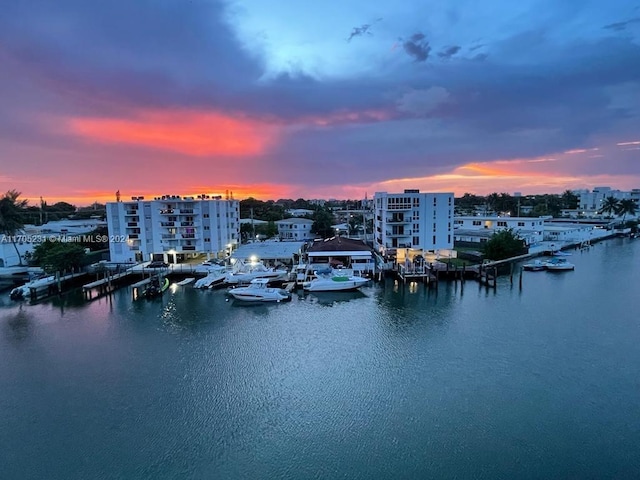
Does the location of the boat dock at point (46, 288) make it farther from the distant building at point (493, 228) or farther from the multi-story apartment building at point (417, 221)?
the distant building at point (493, 228)

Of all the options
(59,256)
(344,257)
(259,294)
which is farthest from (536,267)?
(59,256)

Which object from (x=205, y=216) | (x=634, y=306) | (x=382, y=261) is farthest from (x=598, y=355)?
(x=205, y=216)

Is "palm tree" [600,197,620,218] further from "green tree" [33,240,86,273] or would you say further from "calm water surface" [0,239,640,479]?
"green tree" [33,240,86,273]

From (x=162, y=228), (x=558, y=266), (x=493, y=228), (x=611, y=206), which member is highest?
(x=611, y=206)

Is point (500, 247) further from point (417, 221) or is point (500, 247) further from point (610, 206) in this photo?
point (610, 206)

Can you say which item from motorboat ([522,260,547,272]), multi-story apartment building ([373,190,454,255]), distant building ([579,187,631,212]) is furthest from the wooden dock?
distant building ([579,187,631,212])
